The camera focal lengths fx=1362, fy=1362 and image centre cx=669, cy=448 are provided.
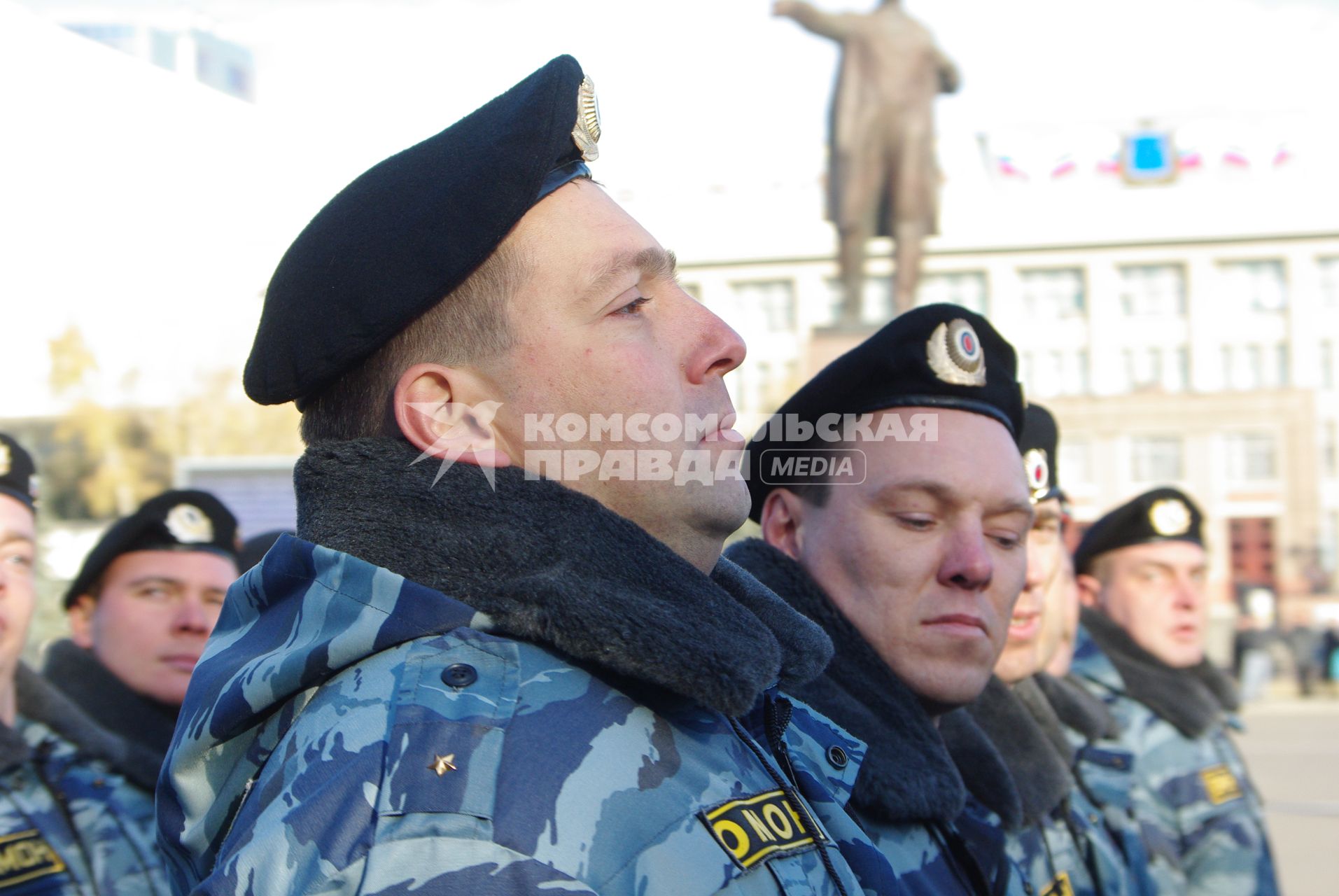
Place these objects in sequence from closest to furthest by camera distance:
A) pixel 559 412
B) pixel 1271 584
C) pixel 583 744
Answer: pixel 583 744, pixel 559 412, pixel 1271 584

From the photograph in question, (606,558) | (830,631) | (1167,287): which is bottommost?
(830,631)

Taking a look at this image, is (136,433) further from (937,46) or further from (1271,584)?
(1271,584)

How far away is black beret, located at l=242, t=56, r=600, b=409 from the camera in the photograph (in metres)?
1.38

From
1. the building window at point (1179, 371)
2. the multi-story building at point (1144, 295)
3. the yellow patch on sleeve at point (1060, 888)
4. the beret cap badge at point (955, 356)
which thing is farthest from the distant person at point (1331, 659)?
the beret cap badge at point (955, 356)

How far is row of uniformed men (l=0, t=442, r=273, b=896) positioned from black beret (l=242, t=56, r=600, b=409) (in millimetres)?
1626

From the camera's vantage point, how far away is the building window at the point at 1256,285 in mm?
47875

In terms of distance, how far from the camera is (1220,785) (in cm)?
414

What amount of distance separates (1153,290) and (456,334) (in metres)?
50.4

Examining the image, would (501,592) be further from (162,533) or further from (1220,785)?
(1220,785)

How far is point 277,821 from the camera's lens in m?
1.12

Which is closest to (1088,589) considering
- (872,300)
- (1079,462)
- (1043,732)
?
(1043,732)

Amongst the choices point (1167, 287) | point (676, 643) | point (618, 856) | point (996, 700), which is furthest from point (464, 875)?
point (1167, 287)

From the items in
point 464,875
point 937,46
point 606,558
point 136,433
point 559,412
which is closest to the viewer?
point 464,875

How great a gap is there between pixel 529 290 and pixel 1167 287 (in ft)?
166
